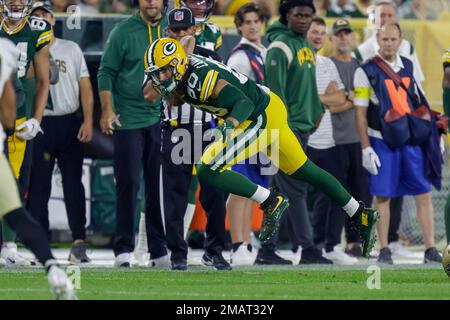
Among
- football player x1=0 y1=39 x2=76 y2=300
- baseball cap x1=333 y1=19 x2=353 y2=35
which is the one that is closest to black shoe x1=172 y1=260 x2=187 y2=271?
football player x1=0 y1=39 x2=76 y2=300

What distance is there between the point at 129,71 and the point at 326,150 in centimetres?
218

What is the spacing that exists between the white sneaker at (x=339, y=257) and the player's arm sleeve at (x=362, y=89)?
→ 133cm

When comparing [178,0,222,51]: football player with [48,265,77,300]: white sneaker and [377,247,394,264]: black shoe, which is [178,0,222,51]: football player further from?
[48,265,77,300]: white sneaker

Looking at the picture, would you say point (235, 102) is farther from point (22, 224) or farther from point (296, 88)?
point (22, 224)

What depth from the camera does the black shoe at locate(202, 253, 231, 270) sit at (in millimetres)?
10227

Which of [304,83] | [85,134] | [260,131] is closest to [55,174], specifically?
[85,134]

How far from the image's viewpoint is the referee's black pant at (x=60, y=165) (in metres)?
11.1

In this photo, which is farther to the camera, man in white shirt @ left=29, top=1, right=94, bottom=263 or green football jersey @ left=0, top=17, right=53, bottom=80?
man in white shirt @ left=29, top=1, right=94, bottom=263

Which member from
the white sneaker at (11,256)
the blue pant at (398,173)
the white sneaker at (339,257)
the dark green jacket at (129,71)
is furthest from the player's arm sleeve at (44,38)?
the white sneaker at (339,257)

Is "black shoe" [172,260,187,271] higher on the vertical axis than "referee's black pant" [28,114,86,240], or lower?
lower

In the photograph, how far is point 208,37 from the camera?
426 inches

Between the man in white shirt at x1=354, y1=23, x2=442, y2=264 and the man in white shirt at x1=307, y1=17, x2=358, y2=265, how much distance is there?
0.42 meters

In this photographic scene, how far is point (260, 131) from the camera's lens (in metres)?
9.68
